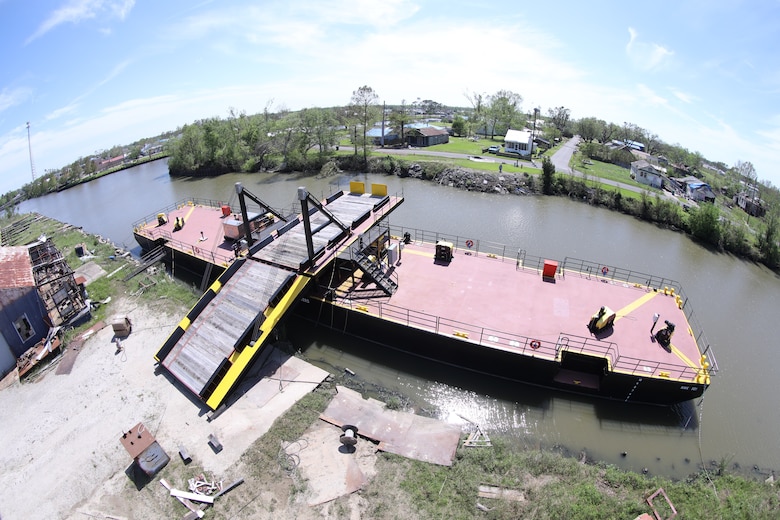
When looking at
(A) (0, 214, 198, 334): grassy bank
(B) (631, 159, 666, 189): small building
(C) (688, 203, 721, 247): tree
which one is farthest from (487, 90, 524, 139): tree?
(A) (0, 214, 198, 334): grassy bank

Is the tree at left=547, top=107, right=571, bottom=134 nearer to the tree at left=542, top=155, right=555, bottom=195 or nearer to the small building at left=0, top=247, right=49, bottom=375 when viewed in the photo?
the tree at left=542, top=155, right=555, bottom=195

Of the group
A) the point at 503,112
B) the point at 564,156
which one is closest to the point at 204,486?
the point at 564,156

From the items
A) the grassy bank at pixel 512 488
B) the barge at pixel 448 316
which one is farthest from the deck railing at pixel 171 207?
the grassy bank at pixel 512 488

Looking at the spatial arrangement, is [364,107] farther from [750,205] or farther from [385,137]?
[750,205]

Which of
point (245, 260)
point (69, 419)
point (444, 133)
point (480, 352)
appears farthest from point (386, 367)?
point (444, 133)

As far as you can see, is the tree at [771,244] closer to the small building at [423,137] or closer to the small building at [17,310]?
the small building at [17,310]

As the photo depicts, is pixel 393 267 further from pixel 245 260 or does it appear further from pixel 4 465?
pixel 4 465

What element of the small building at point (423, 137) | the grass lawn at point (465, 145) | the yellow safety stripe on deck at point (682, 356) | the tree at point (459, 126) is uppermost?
the tree at point (459, 126)
